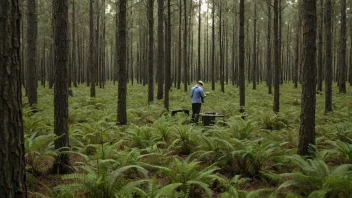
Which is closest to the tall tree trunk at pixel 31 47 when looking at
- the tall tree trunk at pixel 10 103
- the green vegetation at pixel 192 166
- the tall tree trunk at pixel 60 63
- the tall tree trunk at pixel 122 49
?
the green vegetation at pixel 192 166

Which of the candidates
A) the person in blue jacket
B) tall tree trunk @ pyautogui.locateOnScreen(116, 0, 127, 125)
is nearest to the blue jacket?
the person in blue jacket

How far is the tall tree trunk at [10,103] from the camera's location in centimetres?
243

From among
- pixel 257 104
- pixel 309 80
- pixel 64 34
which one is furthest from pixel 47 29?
pixel 309 80

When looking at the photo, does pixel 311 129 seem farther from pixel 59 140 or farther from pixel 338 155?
pixel 59 140

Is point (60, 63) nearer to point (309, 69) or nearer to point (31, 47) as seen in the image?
point (309, 69)

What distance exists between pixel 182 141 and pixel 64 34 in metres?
4.14

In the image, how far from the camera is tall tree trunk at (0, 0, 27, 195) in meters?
2.43

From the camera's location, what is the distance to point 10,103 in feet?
8.13

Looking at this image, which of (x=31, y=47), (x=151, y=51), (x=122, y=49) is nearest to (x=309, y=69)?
(x=122, y=49)

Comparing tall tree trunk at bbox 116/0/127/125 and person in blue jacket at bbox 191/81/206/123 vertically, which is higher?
tall tree trunk at bbox 116/0/127/125

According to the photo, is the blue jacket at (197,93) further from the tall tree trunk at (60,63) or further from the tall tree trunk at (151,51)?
the tall tree trunk at (60,63)

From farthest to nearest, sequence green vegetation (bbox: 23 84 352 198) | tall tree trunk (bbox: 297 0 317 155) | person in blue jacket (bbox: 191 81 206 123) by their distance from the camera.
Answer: person in blue jacket (bbox: 191 81 206 123) < tall tree trunk (bbox: 297 0 317 155) < green vegetation (bbox: 23 84 352 198)

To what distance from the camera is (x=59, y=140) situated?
18.3 feet

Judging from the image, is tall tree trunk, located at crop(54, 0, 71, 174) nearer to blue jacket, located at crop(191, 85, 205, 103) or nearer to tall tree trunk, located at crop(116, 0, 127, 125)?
tall tree trunk, located at crop(116, 0, 127, 125)
